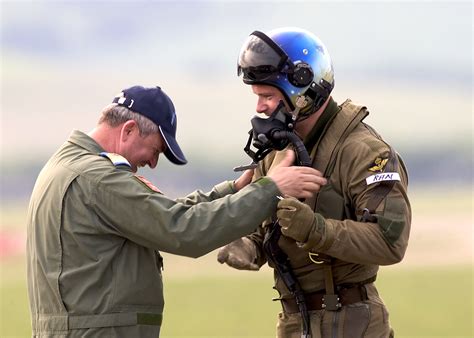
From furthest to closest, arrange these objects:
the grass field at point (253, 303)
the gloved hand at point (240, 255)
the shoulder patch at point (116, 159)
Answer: the grass field at point (253, 303), the gloved hand at point (240, 255), the shoulder patch at point (116, 159)

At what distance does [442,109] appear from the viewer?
73.4 meters

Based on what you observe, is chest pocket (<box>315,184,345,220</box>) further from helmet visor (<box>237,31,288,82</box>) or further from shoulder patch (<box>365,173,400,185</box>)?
helmet visor (<box>237,31,288,82</box>)

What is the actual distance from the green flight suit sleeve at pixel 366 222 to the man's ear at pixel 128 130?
1160 mm

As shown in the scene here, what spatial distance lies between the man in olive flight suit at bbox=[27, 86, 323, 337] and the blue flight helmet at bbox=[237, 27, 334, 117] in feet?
1.19

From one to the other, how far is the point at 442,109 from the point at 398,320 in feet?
174

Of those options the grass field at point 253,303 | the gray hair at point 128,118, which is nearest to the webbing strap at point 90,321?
the gray hair at point 128,118

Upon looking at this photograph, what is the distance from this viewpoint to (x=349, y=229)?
19.0 ft

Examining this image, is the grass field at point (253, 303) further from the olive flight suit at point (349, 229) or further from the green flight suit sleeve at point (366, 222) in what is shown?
the green flight suit sleeve at point (366, 222)

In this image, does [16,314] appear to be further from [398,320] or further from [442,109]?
[442,109]

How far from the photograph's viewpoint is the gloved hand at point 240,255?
6293mm

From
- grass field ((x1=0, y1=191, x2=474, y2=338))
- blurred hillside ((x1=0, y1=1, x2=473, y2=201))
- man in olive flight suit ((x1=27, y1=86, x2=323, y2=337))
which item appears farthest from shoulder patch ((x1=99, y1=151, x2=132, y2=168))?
blurred hillside ((x1=0, y1=1, x2=473, y2=201))

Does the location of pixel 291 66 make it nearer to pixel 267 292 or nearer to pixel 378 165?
pixel 378 165

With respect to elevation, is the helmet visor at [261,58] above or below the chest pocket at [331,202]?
above

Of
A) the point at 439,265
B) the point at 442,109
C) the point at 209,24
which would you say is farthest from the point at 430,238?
the point at 209,24
